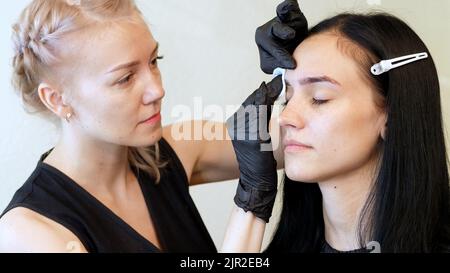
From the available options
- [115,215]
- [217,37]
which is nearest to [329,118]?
[115,215]

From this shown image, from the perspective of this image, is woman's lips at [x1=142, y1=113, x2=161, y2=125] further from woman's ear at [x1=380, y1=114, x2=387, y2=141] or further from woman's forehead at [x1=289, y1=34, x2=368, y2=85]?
woman's ear at [x1=380, y1=114, x2=387, y2=141]

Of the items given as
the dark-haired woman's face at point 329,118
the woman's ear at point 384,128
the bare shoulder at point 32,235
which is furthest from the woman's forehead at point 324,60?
the bare shoulder at point 32,235

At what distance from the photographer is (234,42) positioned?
1.79 meters

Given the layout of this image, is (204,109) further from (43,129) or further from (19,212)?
(19,212)

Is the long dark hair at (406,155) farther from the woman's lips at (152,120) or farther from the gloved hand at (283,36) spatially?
the woman's lips at (152,120)

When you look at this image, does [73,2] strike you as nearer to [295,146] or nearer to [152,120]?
[152,120]

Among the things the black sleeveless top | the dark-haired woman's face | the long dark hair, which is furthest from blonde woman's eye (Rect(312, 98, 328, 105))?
the black sleeveless top

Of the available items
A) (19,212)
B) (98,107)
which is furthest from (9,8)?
(19,212)

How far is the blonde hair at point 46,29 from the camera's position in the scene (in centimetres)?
111

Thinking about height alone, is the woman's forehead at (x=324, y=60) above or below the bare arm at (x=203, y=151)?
above

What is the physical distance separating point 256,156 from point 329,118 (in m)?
0.19

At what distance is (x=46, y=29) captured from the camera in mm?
1119

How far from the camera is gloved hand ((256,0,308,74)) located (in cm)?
114

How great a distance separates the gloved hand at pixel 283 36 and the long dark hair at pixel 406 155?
0.35ft
